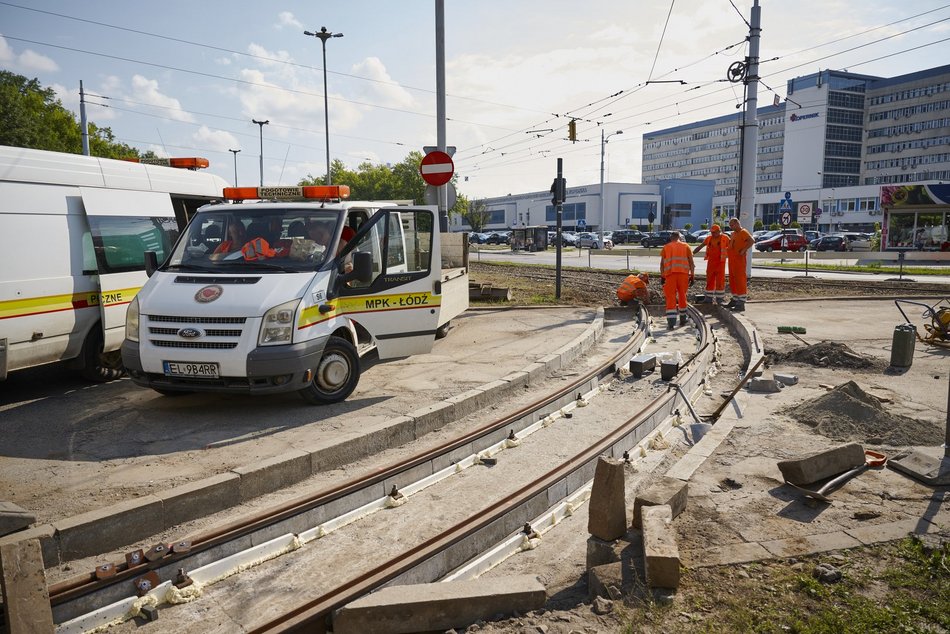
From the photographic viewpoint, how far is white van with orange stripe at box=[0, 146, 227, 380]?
6.81m

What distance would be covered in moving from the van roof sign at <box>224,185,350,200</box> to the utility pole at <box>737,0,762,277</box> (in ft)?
48.1

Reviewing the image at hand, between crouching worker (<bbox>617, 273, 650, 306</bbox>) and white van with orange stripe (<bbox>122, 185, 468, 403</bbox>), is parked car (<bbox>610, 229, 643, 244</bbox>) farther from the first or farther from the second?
white van with orange stripe (<bbox>122, 185, 468, 403</bbox>)

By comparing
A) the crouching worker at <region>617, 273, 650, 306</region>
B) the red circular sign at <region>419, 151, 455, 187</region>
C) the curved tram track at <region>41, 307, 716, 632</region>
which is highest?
the red circular sign at <region>419, 151, 455, 187</region>

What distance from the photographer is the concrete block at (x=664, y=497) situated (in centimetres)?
417

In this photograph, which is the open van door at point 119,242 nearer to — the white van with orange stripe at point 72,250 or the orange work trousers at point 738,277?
the white van with orange stripe at point 72,250

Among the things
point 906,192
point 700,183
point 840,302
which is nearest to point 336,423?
point 840,302

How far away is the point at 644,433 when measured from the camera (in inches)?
262

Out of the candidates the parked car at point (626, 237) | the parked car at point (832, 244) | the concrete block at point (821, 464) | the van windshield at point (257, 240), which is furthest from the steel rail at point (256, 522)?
the parked car at point (626, 237)

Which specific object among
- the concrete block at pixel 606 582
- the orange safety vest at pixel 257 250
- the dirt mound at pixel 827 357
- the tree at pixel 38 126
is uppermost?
the tree at pixel 38 126

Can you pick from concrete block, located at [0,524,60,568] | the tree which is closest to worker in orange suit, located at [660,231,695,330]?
concrete block, located at [0,524,60,568]

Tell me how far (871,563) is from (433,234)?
5.81m

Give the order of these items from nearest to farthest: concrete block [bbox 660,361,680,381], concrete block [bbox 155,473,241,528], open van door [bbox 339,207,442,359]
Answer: concrete block [bbox 155,473,241,528] < open van door [bbox 339,207,442,359] < concrete block [bbox 660,361,680,381]

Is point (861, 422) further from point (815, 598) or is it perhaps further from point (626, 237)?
point (626, 237)

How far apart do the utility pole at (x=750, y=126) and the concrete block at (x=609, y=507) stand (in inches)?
662
